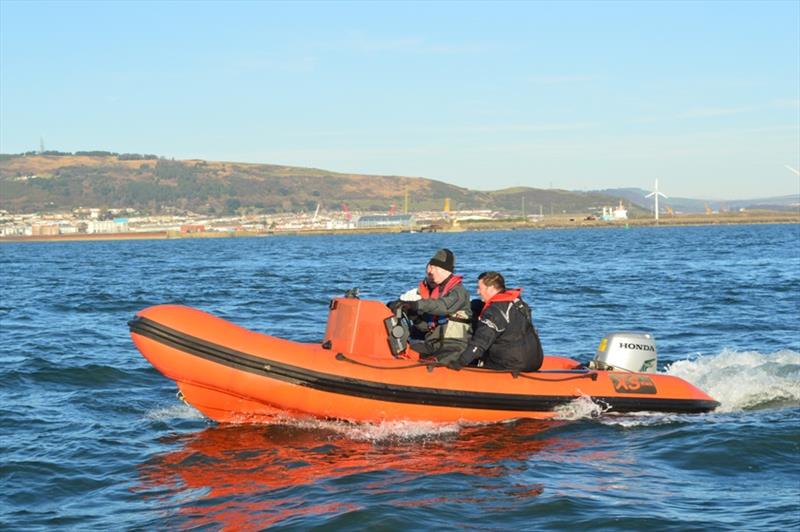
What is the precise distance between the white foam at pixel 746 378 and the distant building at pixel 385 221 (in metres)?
159

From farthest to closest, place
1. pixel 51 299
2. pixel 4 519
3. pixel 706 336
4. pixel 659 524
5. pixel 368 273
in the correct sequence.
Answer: pixel 368 273, pixel 51 299, pixel 706 336, pixel 4 519, pixel 659 524

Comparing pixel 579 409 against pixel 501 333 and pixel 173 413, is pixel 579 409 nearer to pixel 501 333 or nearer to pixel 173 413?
pixel 501 333

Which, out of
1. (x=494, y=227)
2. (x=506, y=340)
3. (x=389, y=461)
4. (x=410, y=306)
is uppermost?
(x=410, y=306)

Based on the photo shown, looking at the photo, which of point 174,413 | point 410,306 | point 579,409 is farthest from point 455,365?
point 174,413

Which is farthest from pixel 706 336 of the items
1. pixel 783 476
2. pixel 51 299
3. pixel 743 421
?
pixel 51 299

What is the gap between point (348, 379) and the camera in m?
8.74

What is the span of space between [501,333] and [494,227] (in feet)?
529

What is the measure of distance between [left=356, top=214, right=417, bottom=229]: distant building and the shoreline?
2.04 meters

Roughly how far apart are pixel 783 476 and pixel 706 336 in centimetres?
842

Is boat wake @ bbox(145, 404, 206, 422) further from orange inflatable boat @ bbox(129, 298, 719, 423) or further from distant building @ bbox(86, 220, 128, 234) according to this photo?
distant building @ bbox(86, 220, 128, 234)

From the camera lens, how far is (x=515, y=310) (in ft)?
30.0

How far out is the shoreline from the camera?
161250 millimetres

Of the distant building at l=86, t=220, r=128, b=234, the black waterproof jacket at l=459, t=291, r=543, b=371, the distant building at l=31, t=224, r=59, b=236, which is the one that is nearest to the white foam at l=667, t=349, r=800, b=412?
the black waterproof jacket at l=459, t=291, r=543, b=371

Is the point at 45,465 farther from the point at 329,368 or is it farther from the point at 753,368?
the point at 753,368
